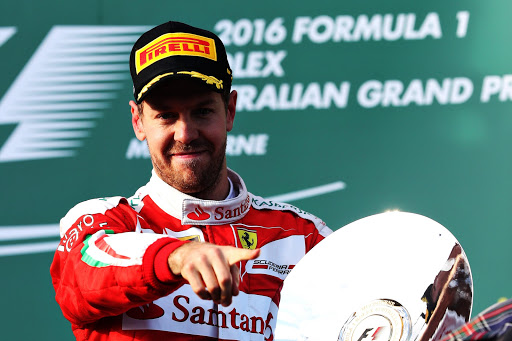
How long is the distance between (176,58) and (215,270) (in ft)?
2.35

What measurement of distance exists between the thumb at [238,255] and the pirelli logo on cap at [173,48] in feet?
2.32

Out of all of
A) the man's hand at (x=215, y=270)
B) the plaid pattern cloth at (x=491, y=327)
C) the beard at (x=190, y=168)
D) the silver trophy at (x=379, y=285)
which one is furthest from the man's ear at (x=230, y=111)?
the plaid pattern cloth at (x=491, y=327)

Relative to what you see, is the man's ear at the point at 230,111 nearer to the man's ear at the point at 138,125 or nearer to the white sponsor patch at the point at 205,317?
the man's ear at the point at 138,125

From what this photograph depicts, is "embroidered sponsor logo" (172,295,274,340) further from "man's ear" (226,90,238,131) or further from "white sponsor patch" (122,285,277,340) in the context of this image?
"man's ear" (226,90,238,131)

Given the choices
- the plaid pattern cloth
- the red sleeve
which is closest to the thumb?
the red sleeve

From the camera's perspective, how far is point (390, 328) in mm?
1106

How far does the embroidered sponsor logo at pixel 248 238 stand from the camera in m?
1.63

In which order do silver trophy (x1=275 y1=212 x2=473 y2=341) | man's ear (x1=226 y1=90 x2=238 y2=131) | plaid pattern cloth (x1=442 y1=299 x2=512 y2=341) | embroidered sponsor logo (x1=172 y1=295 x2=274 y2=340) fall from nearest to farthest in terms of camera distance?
plaid pattern cloth (x1=442 y1=299 x2=512 y2=341) → silver trophy (x1=275 y1=212 x2=473 y2=341) → embroidered sponsor logo (x1=172 y1=295 x2=274 y2=340) → man's ear (x1=226 y1=90 x2=238 y2=131)

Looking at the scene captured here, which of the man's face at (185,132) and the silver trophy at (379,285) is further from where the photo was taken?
the man's face at (185,132)

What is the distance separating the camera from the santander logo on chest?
62.9 inches

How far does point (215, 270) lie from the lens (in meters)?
0.92

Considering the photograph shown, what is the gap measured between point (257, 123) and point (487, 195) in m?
0.90

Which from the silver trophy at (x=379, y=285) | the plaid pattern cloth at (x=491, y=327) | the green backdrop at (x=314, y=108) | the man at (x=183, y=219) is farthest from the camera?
the green backdrop at (x=314, y=108)

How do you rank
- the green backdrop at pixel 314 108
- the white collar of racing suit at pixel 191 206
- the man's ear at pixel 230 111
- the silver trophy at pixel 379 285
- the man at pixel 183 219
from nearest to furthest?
1. the silver trophy at pixel 379 285
2. the man at pixel 183 219
3. the white collar of racing suit at pixel 191 206
4. the man's ear at pixel 230 111
5. the green backdrop at pixel 314 108
